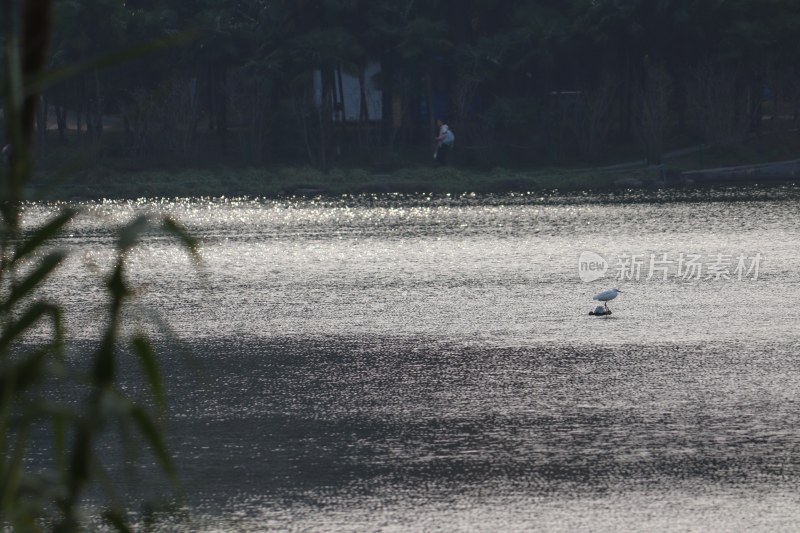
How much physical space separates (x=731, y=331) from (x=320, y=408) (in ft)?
16.4

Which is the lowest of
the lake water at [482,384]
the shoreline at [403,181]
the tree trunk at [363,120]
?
the shoreline at [403,181]

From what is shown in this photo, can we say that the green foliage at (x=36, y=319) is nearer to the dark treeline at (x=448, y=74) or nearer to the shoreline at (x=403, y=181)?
the shoreline at (x=403, y=181)

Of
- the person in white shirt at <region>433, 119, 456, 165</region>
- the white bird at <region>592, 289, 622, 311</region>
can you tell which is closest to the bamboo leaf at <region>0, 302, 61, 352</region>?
the white bird at <region>592, 289, 622, 311</region>

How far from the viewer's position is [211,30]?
1945 inches

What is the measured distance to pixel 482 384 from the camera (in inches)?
417

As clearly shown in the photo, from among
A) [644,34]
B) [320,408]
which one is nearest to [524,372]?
[320,408]

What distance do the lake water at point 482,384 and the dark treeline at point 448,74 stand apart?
26.8 m

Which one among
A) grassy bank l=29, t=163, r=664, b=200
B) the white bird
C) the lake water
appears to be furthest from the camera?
grassy bank l=29, t=163, r=664, b=200

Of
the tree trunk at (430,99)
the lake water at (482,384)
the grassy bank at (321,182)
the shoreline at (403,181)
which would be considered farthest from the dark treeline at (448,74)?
the lake water at (482,384)

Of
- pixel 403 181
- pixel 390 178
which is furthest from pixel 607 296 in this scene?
pixel 390 178

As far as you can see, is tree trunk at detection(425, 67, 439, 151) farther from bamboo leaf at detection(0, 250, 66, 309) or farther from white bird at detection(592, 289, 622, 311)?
bamboo leaf at detection(0, 250, 66, 309)

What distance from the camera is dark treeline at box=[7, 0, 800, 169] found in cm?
4834

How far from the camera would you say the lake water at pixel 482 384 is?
23.7 ft

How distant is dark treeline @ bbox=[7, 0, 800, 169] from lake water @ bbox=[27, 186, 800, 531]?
88.0ft
